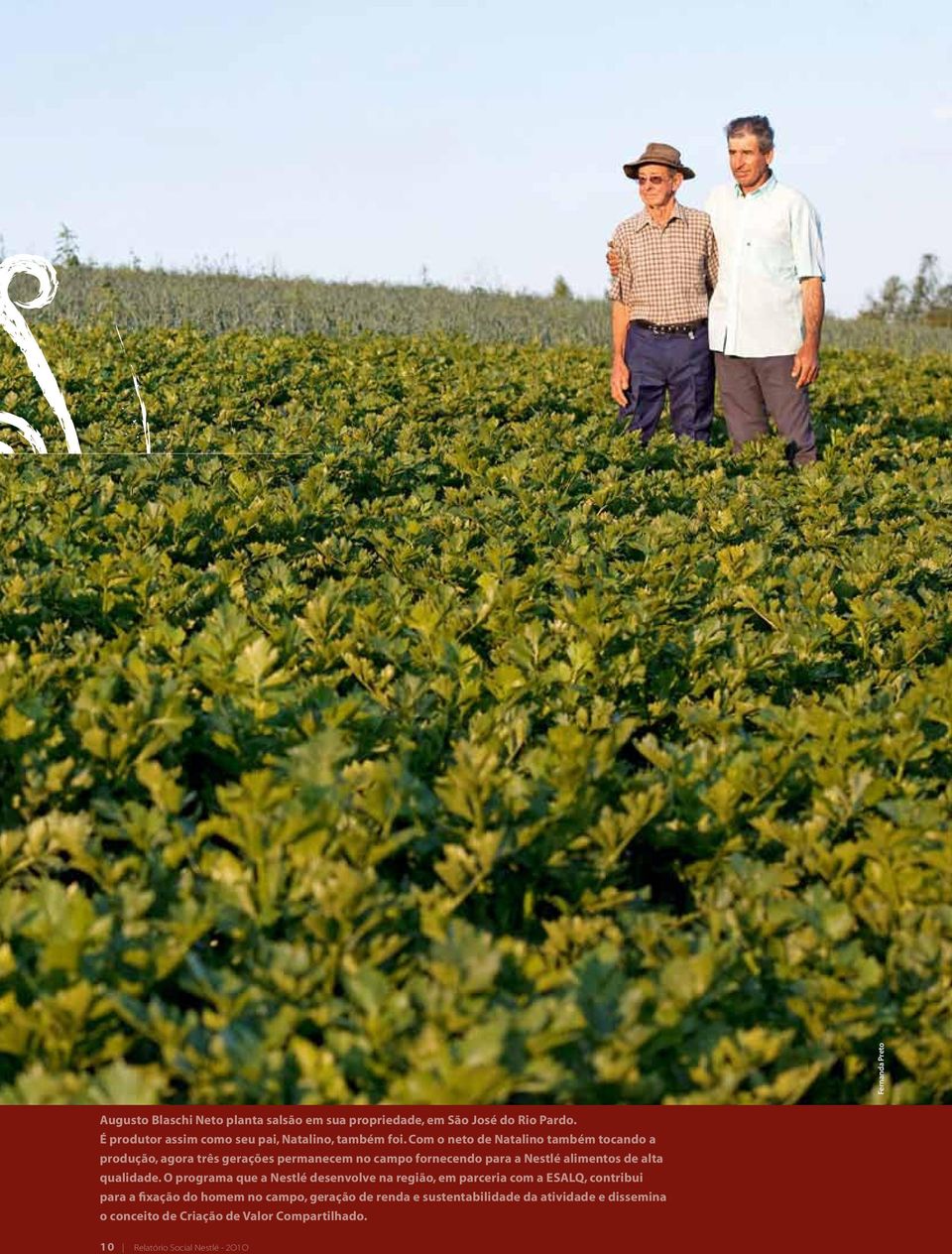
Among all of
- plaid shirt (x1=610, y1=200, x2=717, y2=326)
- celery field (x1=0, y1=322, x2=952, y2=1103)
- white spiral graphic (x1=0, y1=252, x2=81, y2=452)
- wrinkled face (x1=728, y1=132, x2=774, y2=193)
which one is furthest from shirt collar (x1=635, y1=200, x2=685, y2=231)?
white spiral graphic (x1=0, y1=252, x2=81, y2=452)

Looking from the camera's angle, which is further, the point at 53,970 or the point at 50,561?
the point at 50,561

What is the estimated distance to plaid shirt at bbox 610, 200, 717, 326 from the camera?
8695 mm

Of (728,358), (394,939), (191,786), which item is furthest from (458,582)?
(728,358)

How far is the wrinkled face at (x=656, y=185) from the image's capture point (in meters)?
8.61

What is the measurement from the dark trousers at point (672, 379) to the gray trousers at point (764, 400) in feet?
0.45

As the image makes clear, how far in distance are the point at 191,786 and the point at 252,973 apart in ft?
3.83

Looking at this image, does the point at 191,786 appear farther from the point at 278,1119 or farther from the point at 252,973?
the point at 278,1119

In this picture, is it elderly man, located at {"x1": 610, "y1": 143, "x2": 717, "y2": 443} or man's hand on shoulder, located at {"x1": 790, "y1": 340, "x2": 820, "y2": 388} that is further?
elderly man, located at {"x1": 610, "y1": 143, "x2": 717, "y2": 443}

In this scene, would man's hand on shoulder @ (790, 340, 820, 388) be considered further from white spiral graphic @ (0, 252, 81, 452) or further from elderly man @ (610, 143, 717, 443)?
white spiral graphic @ (0, 252, 81, 452)

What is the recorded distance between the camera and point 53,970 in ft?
7.72

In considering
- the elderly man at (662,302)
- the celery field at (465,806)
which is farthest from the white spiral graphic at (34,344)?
the elderly man at (662,302)

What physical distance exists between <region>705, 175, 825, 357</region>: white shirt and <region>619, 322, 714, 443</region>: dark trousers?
343 mm

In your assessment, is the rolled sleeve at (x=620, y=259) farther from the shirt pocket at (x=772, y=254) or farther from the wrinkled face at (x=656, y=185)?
the shirt pocket at (x=772, y=254)

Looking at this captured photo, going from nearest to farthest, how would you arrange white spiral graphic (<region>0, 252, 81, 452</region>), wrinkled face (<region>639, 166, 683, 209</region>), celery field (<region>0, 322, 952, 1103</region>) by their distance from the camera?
1. celery field (<region>0, 322, 952, 1103</region>)
2. white spiral graphic (<region>0, 252, 81, 452</region>)
3. wrinkled face (<region>639, 166, 683, 209</region>)
